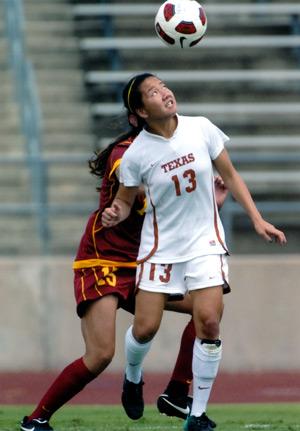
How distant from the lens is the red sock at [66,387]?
7031mm

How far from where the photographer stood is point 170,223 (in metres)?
6.77

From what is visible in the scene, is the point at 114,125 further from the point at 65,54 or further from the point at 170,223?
the point at 65,54

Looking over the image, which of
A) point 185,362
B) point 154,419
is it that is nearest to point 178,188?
point 185,362

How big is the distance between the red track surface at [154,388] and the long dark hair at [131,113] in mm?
2859

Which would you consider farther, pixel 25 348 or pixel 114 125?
pixel 25 348

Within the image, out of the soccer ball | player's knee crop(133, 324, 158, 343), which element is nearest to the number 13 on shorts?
player's knee crop(133, 324, 158, 343)

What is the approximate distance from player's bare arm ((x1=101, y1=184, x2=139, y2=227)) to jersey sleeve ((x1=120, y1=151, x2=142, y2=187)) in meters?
0.04

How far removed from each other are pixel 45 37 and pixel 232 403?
6.00 metres

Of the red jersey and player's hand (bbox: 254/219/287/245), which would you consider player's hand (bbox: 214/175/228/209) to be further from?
player's hand (bbox: 254/219/287/245)

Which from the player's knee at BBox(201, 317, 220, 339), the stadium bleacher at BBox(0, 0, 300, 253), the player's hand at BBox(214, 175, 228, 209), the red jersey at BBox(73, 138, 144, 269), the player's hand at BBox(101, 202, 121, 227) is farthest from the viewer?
the stadium bleacher at BBox(0, 0, 300, 253)

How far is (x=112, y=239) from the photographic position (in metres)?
7.13

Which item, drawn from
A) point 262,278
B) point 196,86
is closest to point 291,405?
point 262,278

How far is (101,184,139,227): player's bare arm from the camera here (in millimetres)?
6762

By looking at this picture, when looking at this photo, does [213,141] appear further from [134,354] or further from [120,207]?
[134,354]
